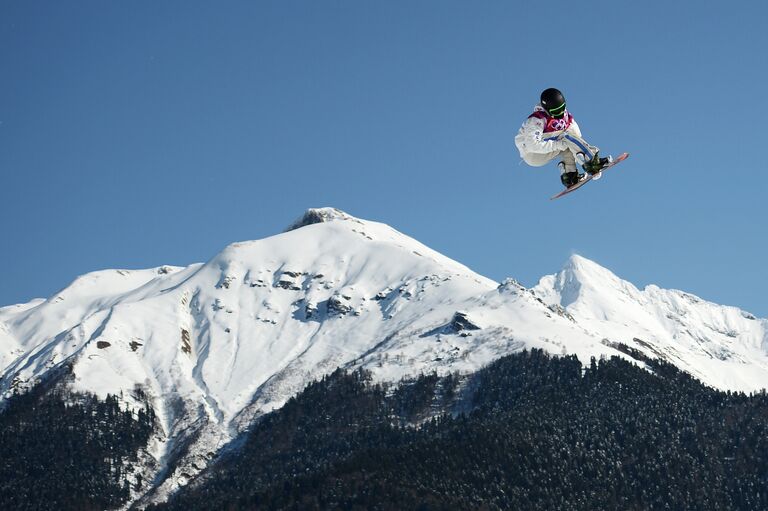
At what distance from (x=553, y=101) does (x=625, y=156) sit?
20.4 feet

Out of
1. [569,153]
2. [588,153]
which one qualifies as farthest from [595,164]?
[569,153]

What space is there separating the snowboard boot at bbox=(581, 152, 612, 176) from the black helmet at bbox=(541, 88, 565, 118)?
157 inches

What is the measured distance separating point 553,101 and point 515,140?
3.22 meters

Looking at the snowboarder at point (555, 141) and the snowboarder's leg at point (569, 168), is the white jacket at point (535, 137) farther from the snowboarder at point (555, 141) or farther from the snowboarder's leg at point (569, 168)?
the snowboarder's leg at point (569, 168)

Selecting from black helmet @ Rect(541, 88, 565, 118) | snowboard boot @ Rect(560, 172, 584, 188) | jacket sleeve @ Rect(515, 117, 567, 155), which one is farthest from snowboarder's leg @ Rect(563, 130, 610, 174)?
black helmet @ Rect(541, 88, 565, 118)

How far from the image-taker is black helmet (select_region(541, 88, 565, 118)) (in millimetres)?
66625

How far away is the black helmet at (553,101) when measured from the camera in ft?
219

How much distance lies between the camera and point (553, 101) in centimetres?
6662

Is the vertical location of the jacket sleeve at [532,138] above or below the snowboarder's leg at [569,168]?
above

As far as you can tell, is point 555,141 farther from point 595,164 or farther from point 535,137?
point 595,164

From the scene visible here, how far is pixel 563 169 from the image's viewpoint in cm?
7069

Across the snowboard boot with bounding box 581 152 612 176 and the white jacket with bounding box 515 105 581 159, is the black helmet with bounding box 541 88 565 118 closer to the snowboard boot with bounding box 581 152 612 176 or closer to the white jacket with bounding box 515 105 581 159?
the white jacket with bounding box 515 105 581 159

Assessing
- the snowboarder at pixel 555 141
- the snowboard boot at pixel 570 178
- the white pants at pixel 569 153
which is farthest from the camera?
the snowboard boot at pixel 570 178

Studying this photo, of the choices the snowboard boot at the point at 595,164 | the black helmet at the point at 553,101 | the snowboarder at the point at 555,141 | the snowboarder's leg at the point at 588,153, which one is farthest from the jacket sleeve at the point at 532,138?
the snowboard boot at the point at 595,164
